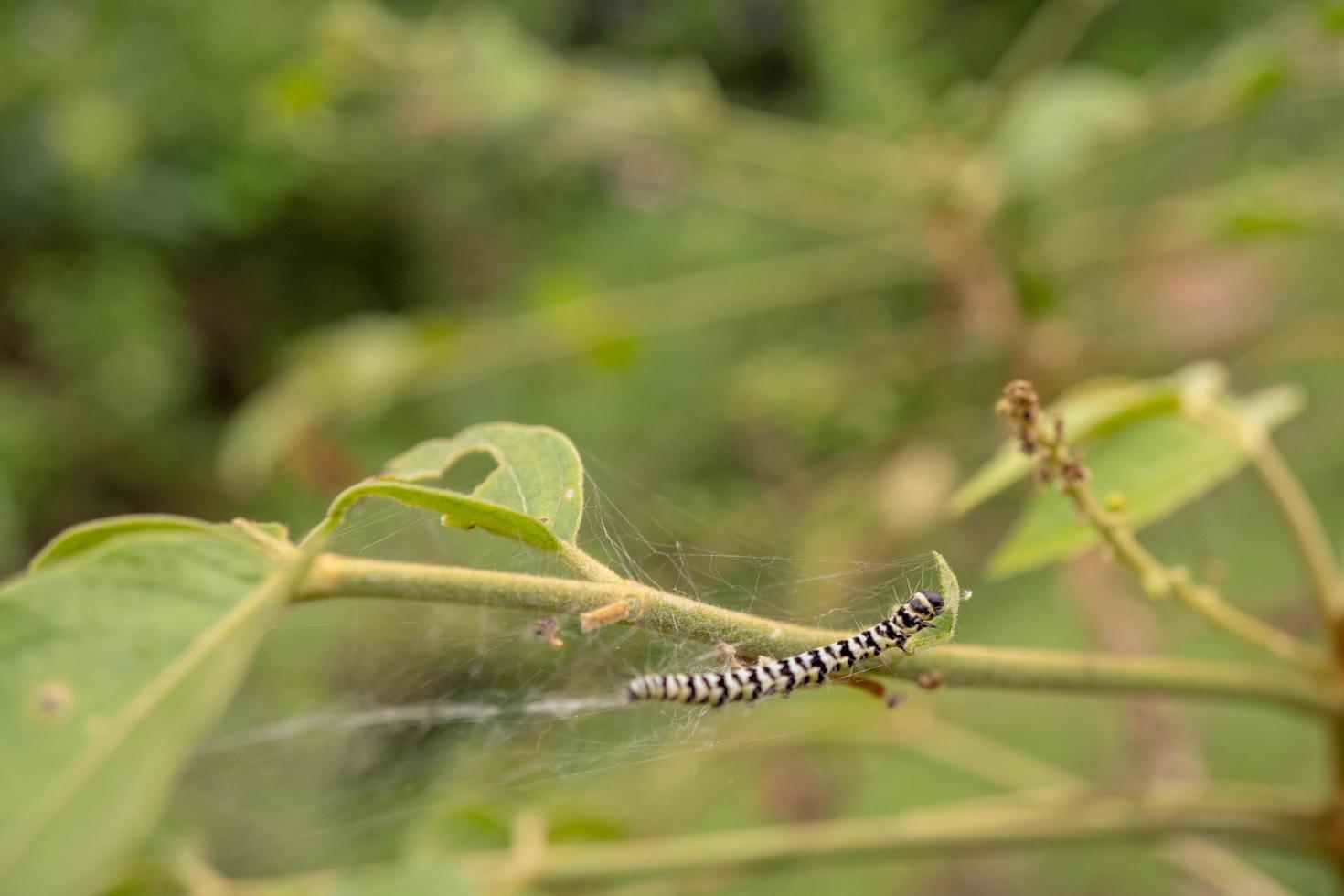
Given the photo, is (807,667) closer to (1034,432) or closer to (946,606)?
(946,606)

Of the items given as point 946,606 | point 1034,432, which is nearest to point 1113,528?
point 1034,432

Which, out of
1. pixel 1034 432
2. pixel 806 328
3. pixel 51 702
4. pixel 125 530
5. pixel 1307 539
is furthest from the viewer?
pixel 806 328

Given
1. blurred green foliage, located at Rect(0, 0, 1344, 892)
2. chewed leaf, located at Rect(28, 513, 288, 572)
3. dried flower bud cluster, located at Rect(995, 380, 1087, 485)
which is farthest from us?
blurred green foliage, located at Rect(0, 0, 1344, 892)

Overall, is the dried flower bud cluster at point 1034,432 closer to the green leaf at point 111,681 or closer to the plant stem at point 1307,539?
the plant stem at point 1307,539

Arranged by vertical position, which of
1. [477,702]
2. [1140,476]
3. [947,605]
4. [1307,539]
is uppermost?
[477,702]

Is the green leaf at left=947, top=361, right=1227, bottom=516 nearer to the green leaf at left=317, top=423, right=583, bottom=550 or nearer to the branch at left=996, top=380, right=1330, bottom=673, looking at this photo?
the branch at left=996, top=380, right=1330, bottom=673

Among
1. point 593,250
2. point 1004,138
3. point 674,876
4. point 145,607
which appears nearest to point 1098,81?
point 1004,138

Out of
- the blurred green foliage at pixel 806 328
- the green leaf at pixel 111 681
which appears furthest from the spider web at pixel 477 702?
the green leaf at pixel 111 681

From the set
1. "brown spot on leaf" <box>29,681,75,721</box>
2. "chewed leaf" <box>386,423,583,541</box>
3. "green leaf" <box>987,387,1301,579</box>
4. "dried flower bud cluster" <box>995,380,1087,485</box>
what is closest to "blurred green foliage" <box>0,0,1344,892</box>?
"green leaf" <box>987,387,1301,579</box>
